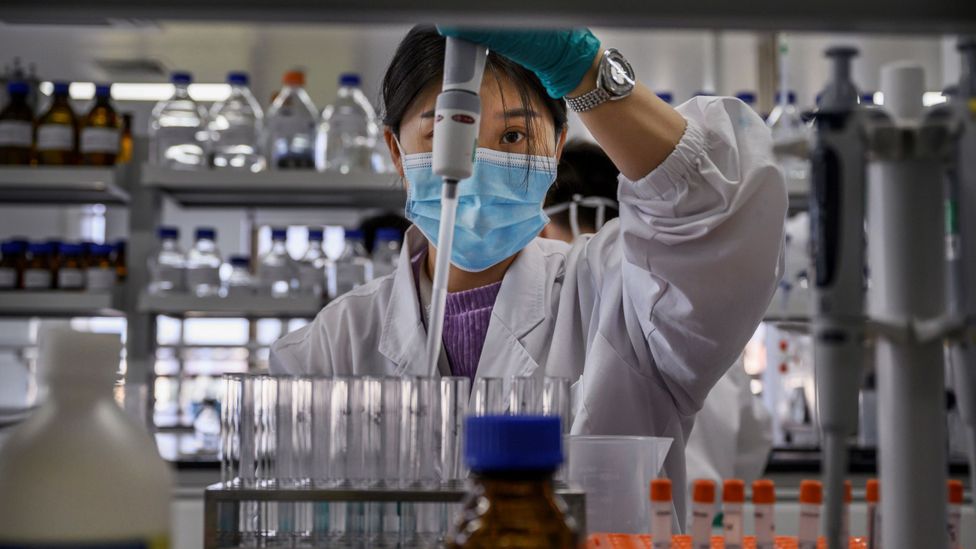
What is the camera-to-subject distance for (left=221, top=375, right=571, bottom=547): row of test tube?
85cm

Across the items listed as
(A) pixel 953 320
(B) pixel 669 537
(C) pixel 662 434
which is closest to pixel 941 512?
(A) pixel 953 320

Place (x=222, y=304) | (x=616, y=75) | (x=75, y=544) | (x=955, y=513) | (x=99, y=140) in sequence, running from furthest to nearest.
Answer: (x=99, y=140)
(x=222, y=304)
(x=616, y=75)
(x=955, y=513)
(x=75, y=544)

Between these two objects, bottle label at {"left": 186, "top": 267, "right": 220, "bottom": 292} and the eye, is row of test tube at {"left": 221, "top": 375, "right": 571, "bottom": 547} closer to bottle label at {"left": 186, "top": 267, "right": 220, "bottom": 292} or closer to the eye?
the eye

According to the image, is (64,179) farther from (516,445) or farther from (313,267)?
(516,445)

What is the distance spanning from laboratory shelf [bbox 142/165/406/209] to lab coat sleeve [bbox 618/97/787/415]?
Answer: 173cm

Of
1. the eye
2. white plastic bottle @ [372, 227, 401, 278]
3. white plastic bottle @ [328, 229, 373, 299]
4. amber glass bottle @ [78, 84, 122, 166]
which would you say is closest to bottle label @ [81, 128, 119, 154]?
amber glass bottle @ [78, 84, 122, 166]

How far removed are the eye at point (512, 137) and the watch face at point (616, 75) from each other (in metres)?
0.37

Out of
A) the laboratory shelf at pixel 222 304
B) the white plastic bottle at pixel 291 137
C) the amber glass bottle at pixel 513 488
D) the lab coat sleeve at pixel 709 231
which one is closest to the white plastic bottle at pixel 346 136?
the white plastic bottle at pixel 291 137

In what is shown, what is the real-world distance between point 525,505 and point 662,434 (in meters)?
1.11

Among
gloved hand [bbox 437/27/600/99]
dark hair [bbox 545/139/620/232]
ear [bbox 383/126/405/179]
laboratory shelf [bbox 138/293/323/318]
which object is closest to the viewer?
gloved hand [bbox 437/27/600/99]

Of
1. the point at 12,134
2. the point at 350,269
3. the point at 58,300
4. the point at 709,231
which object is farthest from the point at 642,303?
the point at 12,134

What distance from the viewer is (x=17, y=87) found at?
10.9 ft

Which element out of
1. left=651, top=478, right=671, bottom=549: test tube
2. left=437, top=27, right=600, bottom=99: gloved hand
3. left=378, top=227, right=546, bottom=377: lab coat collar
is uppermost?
left=437, top=27, right=600, bottom=99: gloved hand

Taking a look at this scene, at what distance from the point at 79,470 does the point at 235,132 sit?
304 cm
